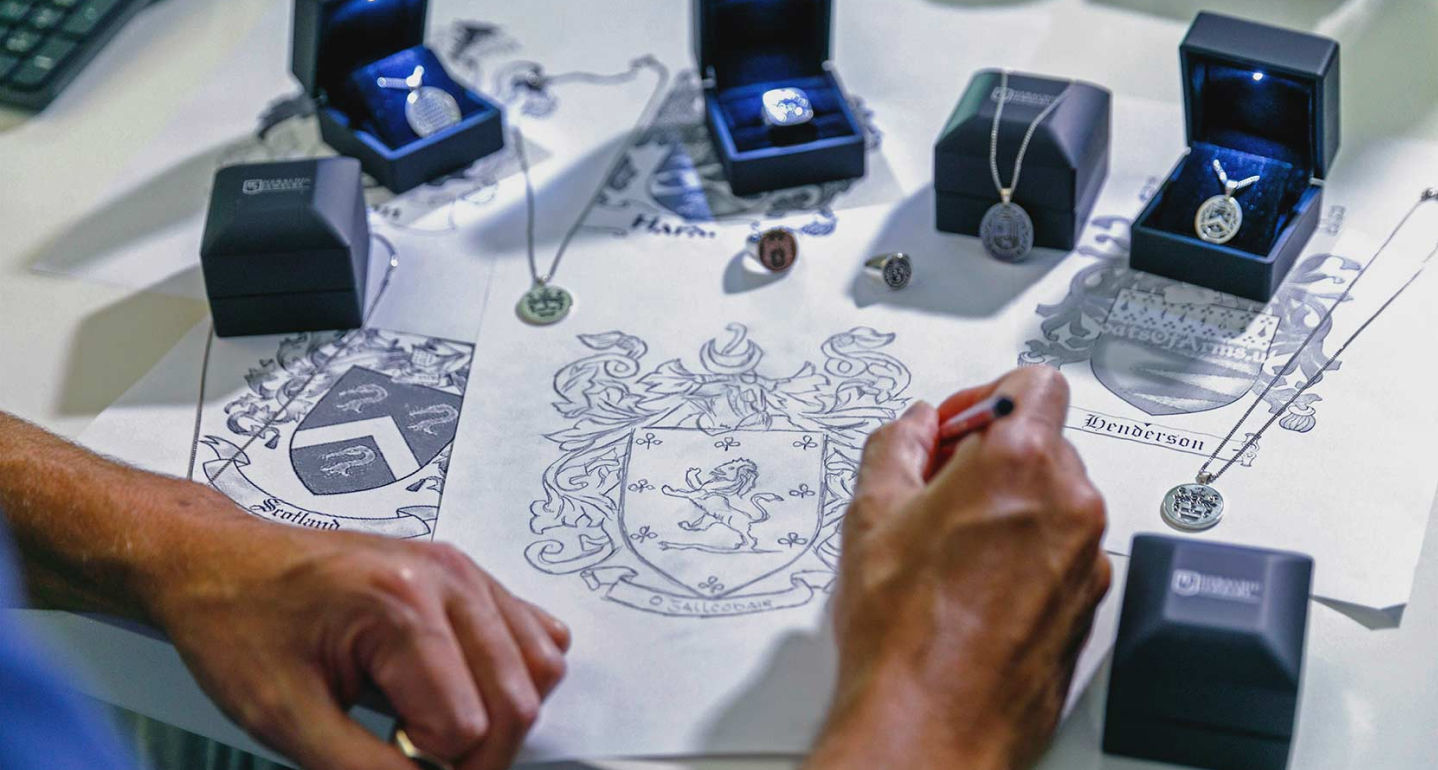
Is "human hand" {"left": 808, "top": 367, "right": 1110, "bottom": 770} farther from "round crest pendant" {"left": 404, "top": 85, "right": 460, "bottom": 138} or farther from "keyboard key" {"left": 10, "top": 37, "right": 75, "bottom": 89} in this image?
"keyboard key" {"left": 10, "top": 37, "right": 75, "bottom": 89}

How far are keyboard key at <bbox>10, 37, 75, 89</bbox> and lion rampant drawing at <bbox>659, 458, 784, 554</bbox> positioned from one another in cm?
86

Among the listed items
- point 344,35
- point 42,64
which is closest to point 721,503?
point 344,35

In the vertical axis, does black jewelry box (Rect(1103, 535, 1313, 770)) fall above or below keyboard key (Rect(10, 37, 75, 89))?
below

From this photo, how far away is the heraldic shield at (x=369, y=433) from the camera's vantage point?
1.14 meters

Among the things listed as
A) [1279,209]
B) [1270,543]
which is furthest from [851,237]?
[1270,543]

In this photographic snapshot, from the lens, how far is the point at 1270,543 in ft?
3.35

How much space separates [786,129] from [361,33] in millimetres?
420

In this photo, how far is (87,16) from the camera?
1.58 meters

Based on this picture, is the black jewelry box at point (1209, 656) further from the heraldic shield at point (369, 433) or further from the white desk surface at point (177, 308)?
the heraldic shield at point (369, 433)

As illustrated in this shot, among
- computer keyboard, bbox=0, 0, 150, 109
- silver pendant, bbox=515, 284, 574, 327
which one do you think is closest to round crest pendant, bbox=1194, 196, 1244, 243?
silver pendant, bbox=515, 284, 574, 327

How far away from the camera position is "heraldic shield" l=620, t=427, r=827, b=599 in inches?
41.3

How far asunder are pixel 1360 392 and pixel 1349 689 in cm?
29

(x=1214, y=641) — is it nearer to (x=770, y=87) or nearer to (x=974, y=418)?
(x=974, y=418)

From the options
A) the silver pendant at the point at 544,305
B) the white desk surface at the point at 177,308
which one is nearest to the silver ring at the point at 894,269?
the silver pendant at the point at 544,305
